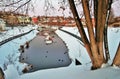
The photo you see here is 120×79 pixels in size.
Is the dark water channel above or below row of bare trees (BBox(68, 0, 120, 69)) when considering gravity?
below

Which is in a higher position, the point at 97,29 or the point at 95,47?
the point at 97,29

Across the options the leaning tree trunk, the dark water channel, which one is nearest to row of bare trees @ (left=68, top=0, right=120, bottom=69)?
the leaning tree trunk

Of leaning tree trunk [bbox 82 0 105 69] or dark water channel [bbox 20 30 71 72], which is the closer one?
leaning tree trunk [bbox 82 0 105 69]

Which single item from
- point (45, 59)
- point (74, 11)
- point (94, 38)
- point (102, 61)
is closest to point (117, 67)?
point (102, 61)

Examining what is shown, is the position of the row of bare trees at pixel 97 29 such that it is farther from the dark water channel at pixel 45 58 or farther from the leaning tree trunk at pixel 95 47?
the dark water channel at pixel 45 58

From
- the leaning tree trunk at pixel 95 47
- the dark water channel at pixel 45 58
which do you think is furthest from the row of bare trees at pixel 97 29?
the dark water channel at pixel 45 58

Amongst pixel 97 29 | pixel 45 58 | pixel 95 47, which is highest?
pixel 97 29

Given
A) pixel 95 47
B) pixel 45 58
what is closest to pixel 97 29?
pixel 95 47

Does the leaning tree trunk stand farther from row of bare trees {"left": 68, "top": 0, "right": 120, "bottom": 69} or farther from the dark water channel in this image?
the dark water channel

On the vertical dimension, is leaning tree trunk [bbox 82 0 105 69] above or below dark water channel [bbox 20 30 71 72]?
above

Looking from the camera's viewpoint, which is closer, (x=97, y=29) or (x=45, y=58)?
(x=97, y=29)

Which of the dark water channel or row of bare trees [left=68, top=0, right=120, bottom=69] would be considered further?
the dark water channel

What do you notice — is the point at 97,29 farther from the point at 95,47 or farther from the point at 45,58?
the point at 45,58

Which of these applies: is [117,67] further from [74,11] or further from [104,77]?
[74,11]
